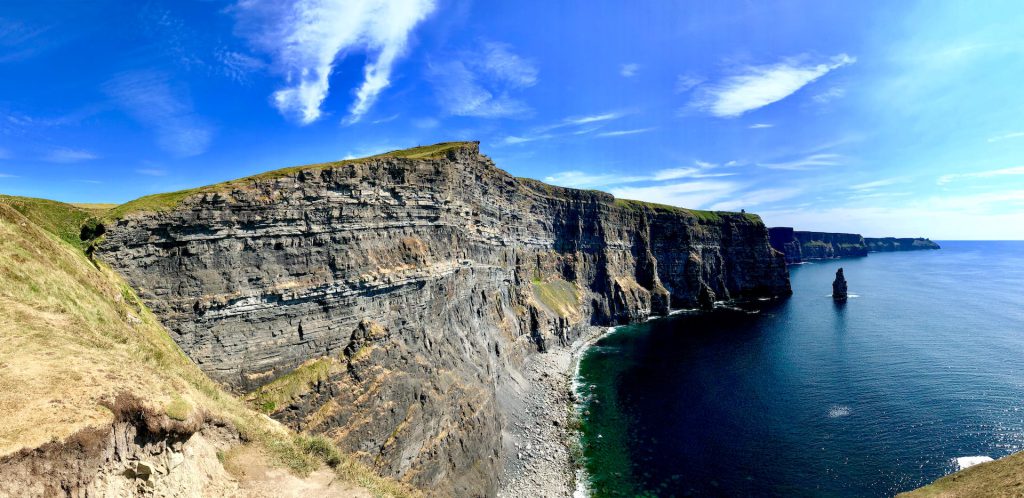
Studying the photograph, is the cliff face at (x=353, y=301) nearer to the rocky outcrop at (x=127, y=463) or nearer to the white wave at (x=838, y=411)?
the rocky outcrop at (x=127, y=463)

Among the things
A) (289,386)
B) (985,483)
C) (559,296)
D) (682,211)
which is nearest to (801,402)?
(985,483)

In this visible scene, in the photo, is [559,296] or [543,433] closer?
[543,433]

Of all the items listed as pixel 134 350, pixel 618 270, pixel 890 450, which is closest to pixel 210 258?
pixel 134 350

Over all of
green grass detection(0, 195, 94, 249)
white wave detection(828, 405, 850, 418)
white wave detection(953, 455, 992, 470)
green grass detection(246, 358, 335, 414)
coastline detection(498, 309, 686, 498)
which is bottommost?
white wave detection(953, 455, 992, 470)

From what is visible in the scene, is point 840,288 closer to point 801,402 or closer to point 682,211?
point 682,211

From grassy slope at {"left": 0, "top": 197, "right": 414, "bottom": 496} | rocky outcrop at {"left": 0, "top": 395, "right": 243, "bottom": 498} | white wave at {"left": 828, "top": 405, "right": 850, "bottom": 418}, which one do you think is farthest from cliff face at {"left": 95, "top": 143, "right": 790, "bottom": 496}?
white wave at {"left": 828, "top": 405, "right": 850, "bottom": 418}

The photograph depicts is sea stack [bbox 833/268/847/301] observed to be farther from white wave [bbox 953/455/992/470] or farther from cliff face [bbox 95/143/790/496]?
cliff face [bbox 95/143/790/496]
